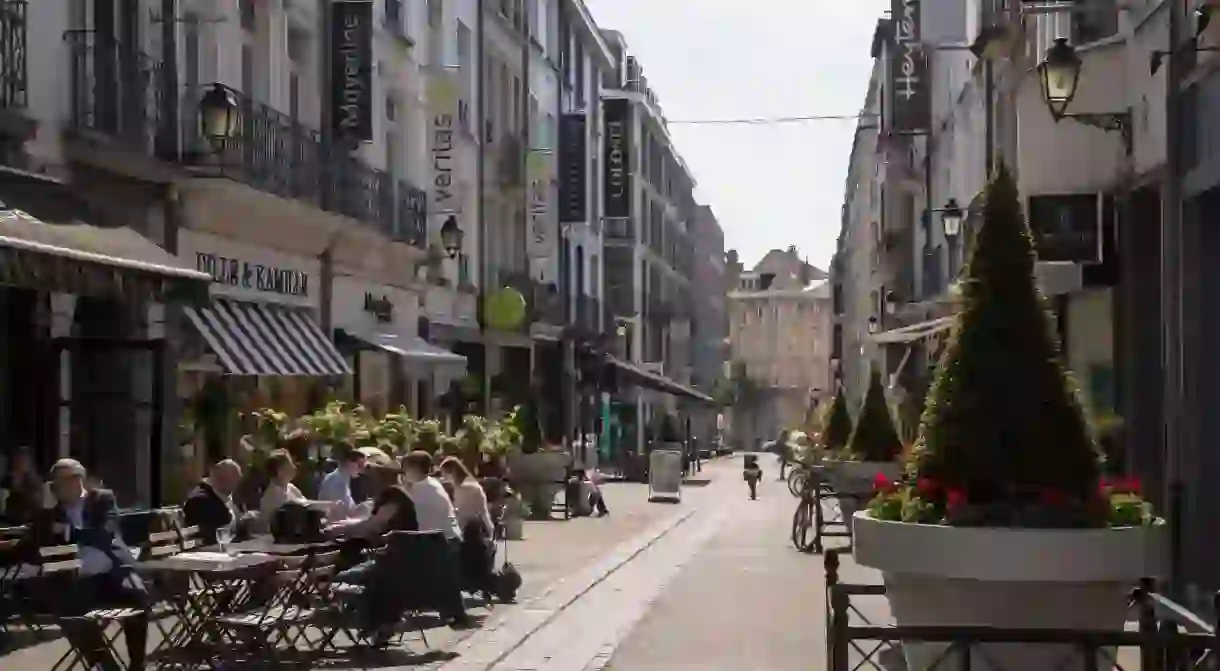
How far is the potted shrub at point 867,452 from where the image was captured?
25.0 m

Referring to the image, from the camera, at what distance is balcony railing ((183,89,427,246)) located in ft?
68.7

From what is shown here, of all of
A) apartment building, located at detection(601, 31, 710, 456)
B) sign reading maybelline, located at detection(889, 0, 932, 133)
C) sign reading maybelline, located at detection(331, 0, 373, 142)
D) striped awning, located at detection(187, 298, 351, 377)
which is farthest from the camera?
apartment building, located at detection(601, 31, 710, 456)

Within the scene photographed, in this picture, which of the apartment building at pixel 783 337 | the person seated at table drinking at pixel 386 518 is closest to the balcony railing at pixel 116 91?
the person seated at table drinking at pixel 386 518

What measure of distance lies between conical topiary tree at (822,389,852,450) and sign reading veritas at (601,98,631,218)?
2729 centimetres

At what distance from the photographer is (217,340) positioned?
21734mm

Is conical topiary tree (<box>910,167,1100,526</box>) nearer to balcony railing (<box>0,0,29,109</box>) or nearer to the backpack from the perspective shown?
the backpack

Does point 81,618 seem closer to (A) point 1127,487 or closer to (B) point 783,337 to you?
(A) point 1127,487

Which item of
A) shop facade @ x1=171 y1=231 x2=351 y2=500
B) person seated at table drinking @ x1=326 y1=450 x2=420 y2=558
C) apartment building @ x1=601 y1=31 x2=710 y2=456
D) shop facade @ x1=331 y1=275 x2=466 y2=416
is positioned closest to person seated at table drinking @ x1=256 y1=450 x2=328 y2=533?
person seated at table drinking @ x1=326 y1=450 x2=420 y2=558

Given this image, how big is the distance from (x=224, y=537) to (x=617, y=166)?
4765 centimetres

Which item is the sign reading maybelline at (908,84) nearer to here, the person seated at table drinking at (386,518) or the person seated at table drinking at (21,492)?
the person seated at table drinking at (21,492)

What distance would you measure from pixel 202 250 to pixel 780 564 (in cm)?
768

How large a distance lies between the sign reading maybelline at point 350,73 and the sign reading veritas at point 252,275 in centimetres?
230

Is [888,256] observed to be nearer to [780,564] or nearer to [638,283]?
[638,283]

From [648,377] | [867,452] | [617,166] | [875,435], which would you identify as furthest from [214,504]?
[617,166]
